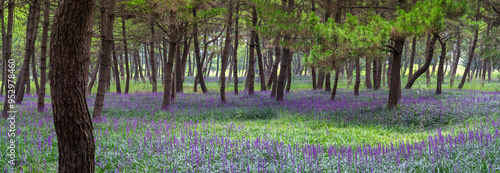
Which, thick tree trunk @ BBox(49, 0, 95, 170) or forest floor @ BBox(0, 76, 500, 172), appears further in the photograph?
forest floor @ BBox(0, 76, 500, 172)

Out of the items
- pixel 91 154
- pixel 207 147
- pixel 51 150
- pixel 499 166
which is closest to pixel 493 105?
pixel 499 166

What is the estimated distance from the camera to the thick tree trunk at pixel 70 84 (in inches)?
107

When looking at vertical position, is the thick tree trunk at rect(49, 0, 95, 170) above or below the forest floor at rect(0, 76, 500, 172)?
above

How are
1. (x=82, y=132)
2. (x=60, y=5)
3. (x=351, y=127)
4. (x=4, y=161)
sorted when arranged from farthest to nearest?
(x=351, y=127)
(x=4, y=161)
(x=82, y=132)
(x=60, y=5)

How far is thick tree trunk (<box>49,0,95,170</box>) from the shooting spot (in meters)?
2.73

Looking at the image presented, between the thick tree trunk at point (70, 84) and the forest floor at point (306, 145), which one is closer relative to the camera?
the thick tree trunk at point (70, 84)

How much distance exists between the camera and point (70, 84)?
282 cm

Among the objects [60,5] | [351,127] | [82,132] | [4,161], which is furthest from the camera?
[351,127]

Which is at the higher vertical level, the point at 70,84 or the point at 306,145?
the point at 70,84

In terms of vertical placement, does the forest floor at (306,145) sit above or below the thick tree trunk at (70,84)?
below

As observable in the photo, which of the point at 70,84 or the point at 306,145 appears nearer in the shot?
the point at 70,84

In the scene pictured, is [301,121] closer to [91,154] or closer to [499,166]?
[499,166]

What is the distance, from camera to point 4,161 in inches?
165

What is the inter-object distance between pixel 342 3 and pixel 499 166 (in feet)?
30.6
